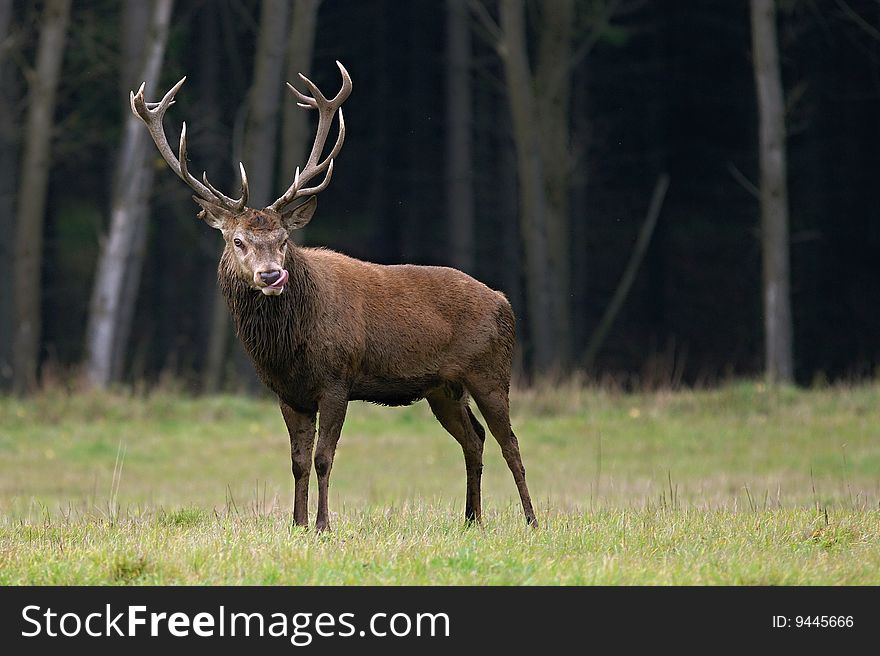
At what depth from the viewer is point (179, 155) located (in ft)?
30.4

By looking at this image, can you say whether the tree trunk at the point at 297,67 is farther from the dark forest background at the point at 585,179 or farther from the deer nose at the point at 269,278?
the deer nose at the point at 269,278

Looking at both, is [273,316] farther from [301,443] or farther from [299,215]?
[301,443]

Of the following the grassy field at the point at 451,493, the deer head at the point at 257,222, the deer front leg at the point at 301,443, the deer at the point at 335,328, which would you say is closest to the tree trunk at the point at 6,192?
the grassy field at the point at 451,493

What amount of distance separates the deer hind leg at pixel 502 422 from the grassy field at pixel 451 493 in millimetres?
249

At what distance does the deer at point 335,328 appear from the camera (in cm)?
888

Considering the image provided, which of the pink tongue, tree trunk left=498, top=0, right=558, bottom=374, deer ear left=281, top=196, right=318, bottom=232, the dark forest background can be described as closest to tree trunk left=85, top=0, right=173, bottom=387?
the dark forest background

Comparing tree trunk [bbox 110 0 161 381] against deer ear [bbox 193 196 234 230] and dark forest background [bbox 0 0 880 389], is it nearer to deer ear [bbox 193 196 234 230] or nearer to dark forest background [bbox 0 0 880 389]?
dark forest background [bbox 0 0 880 389]

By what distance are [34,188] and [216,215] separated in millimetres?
13900

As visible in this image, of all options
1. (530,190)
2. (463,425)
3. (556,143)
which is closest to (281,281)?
(463,425)

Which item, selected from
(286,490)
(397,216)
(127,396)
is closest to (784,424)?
(286,490)

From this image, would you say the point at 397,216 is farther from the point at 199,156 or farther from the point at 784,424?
the point at 784,424

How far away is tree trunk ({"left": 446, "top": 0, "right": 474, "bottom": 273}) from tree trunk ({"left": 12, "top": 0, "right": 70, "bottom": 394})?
7.35 m

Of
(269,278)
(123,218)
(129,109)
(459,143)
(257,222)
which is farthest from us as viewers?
(459,143)

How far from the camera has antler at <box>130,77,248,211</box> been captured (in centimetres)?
884
